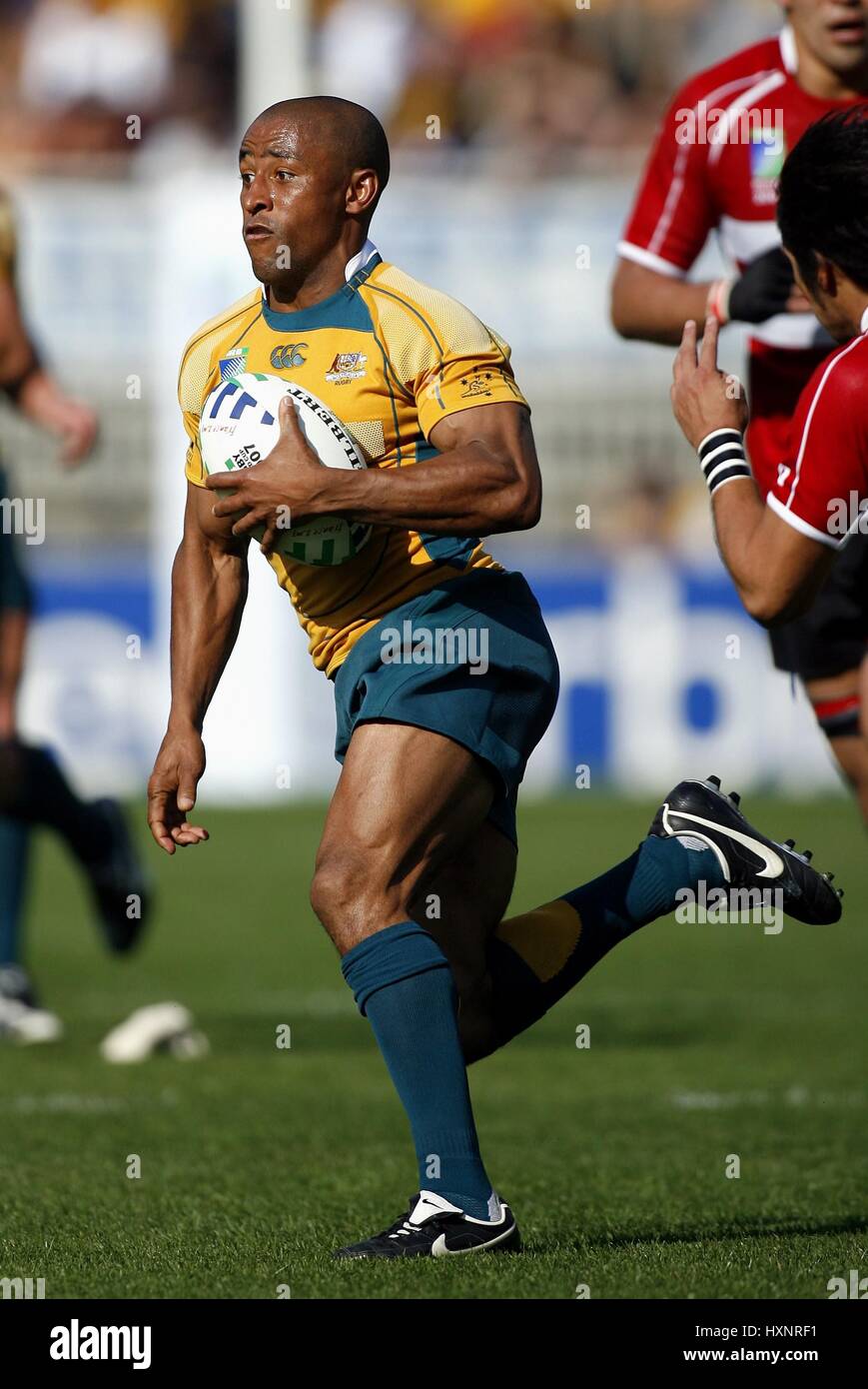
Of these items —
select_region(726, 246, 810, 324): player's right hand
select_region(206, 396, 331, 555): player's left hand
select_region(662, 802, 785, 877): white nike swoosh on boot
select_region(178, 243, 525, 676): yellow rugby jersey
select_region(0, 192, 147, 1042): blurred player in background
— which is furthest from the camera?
select_region(0, 192, 147, 1042): blurred player in background

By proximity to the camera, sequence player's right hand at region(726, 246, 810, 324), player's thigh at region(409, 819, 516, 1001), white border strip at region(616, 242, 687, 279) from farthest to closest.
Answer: white border strip at region(616, 242, 687, 279) < player's right hand at region(726, 246, 810, 324) < player's thigh at region(409, 819, 516, 1001)

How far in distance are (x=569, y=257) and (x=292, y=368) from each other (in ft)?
43.3

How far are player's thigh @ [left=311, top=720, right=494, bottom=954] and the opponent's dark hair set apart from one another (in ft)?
3.86

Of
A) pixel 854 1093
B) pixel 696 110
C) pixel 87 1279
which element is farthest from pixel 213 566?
pixel 854 1093

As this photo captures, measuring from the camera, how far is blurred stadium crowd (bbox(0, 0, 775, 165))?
19.6 m

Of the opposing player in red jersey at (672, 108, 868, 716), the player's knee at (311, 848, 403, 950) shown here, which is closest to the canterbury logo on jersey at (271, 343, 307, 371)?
the opposing player in red jersey at (672, 108, 868, 716)

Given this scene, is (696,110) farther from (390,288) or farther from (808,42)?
(390,288)

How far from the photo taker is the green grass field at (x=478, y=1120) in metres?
4.04

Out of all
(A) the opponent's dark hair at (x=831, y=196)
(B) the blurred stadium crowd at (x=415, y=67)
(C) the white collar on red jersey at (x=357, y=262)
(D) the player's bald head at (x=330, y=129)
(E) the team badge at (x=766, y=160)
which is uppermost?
(B) the blurred stadium crowd at (x=415, y=67)

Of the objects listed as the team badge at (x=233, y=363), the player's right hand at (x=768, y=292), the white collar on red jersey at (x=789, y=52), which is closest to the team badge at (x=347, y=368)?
the team badge at (x=233, y=363)

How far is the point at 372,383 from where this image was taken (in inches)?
167

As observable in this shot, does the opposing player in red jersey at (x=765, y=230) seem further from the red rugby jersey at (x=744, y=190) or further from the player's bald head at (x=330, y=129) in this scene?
the player's bald head at (x=330, y=129)

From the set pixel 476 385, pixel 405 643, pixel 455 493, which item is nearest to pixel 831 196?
pixel 476 385

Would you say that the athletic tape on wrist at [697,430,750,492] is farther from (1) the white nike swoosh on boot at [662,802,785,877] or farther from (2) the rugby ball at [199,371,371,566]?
(1) the white nike swoosh on boot at [662,802,785,877]
